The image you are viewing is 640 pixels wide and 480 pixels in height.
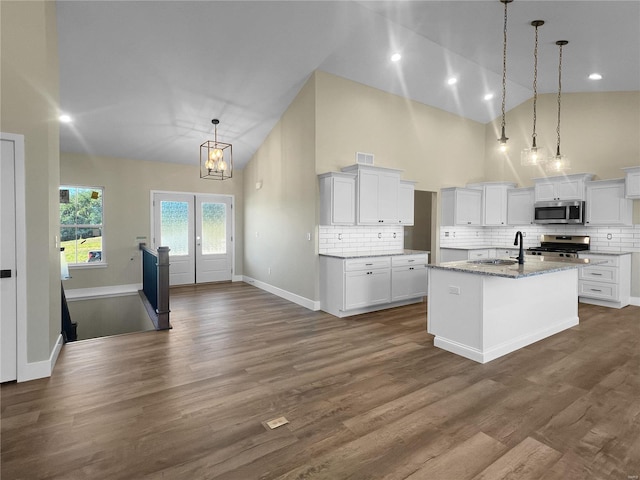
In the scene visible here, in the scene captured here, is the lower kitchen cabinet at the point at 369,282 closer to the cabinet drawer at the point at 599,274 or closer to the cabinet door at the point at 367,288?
the cabinet door at the point at 367,288

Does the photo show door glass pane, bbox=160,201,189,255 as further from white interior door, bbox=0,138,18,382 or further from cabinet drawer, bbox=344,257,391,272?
white interior door, bbox=0,138,18,382

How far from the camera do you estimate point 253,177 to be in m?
7.72

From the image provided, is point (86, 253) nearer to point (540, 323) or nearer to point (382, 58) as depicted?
point (382, 58)

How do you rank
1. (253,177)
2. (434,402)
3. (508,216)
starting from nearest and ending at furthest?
(434,402)
(508,216)
(253,177)

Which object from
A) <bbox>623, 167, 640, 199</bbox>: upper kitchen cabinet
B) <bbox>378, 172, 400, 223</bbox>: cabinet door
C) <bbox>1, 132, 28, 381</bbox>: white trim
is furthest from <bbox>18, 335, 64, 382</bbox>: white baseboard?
<bbox>623, 167, 640, 199</bbox>: upper kitchen cabinet

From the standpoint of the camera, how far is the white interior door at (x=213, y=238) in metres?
7.90

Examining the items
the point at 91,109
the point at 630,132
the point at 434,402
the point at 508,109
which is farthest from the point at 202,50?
the point at 630,132

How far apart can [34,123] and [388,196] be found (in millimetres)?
4505

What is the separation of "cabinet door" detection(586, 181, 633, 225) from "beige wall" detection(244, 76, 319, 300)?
4.86 metres

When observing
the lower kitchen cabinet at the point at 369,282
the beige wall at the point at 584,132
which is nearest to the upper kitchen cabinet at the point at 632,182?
the beige wall at the point at 584,132

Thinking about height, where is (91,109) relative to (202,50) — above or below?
below

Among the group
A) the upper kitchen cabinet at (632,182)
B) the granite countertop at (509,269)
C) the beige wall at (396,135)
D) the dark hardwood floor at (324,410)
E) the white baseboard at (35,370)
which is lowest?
the dark hardwood floor at (324,410)

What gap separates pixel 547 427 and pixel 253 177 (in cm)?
676

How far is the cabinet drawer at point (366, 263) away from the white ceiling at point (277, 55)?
2898mm
